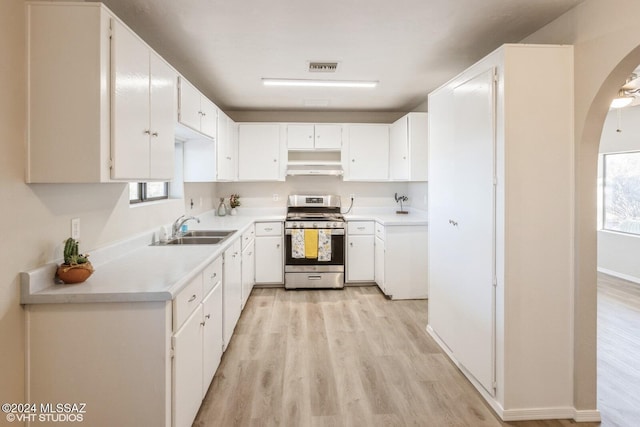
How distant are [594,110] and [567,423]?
1.80 metres

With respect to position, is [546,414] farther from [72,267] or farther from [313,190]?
[313,190]

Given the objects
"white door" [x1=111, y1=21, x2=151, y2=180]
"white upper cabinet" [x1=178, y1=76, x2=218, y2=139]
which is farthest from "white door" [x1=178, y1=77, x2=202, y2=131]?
"white door" [x1=111, y1=21, x2=151, y2=180]

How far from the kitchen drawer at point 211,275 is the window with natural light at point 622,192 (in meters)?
5.97

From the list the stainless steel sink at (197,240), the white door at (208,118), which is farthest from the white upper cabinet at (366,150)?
the stainless steel sink at (197,240)

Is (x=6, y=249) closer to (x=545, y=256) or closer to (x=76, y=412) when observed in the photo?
(x=76, y=412)

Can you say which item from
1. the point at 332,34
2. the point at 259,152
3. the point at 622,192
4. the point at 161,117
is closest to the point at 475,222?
the point at 332,34

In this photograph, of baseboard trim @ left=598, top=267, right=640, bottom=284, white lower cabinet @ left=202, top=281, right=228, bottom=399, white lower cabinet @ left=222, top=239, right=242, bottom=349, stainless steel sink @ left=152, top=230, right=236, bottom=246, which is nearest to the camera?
white lower cabinet @ left=202, top=281, right=228, bottom=399

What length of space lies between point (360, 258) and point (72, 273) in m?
3.50

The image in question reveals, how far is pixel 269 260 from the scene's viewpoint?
4617 millimetres

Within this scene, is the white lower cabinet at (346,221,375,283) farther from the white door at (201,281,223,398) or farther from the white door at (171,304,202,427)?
the white door at (171,304,202,427)

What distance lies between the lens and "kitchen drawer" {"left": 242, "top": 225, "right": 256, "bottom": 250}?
379 cm

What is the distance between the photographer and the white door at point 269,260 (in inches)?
181

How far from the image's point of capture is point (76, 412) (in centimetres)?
151

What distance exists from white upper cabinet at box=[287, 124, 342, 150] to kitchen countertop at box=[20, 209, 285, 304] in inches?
102
